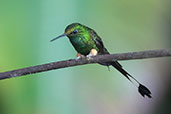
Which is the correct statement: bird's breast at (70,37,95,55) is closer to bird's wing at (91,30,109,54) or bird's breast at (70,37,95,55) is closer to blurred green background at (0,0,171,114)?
bird's wing at (91,30,109,54)

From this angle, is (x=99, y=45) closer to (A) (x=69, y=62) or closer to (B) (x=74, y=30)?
(B) (x=74, y=30)

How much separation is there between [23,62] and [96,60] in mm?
1271

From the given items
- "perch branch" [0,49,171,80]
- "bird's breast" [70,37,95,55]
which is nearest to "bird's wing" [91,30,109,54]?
"bird's breast" [70,37,95,55]

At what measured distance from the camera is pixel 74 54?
2268 mm

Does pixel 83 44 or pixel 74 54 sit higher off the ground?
pixel 83 44

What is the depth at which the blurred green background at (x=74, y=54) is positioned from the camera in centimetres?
215

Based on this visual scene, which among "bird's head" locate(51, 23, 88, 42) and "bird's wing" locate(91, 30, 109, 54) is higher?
"bird's head" locate(51, 23, 88, 42)

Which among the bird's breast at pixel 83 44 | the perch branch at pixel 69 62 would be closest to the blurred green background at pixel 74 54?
the bird's breast at pixel 83 44

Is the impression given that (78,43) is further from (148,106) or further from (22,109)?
(148,106)

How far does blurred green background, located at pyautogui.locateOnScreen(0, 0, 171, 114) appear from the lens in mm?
2152

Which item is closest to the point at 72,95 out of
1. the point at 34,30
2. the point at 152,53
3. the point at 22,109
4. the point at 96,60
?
the point at 22,109

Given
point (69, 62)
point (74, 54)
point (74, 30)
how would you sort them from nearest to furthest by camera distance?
point (69, 62) < point (74, 30) < point (74, 54)

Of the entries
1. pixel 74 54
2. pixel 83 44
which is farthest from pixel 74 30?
pixel 74 54

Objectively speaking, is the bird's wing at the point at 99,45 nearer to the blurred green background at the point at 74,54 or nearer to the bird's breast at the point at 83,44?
the bird's breast at the point at 83,44
